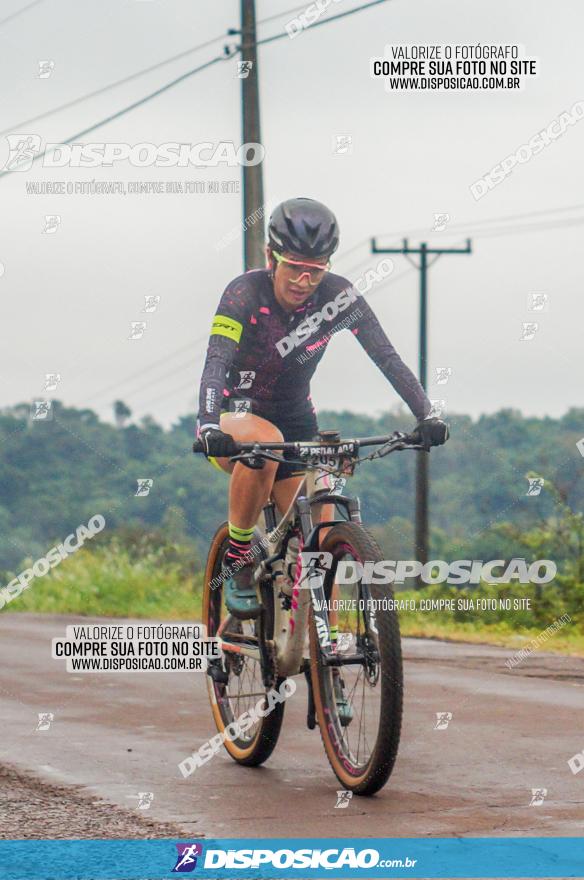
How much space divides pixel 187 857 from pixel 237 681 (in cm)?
228

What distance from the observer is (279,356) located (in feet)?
21.4

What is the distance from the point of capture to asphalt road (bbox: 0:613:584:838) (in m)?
5.35

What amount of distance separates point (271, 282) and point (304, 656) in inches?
63.5

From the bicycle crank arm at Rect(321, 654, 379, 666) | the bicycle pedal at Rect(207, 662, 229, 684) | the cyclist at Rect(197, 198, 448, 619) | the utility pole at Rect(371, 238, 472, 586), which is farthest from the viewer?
the utility pole at Rect(371, 238, 472, 586)

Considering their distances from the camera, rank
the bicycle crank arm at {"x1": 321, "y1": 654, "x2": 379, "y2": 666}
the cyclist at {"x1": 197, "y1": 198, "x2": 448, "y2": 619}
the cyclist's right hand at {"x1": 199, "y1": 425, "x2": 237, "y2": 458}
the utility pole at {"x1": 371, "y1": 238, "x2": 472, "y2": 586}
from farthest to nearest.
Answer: the utility pole at {"x1": 371, "y1": 238, "x2": 472, "y2": 586} → the cyclist at {"x1": 197, "y1": 198, "x2": 448, "y2": 619} → the cyclist's right hand at {"x1": 199, "y1": 425, "x2": 237, "y2": 458} → the bicycle crank arm at {"x1": 321, "y1": 654, "x2": 379, "y2": 666}

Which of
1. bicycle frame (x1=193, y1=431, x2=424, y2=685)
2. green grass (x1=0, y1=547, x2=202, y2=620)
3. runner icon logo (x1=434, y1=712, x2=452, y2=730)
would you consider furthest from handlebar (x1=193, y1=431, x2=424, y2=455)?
green grass (x1=0, y1=547, x2=202, y2=620)

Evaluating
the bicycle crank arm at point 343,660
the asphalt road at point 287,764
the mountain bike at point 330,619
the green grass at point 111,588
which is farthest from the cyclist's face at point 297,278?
the green grass at point 111,588

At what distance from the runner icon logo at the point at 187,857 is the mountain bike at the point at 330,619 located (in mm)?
891

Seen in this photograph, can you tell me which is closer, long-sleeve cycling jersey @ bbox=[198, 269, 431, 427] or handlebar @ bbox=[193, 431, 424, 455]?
handlebar @ bbox=[193, 431, 424, 455]

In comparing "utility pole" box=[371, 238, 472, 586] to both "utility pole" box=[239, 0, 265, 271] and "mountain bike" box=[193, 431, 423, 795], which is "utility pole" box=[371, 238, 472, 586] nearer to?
"utility pole" box=[239, 0, 265, 271]

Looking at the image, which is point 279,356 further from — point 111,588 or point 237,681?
point 111,588

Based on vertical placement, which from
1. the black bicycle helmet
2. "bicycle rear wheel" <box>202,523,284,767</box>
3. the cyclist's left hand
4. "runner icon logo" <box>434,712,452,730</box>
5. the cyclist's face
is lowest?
"runner icon logo" <box>434,712,452,730</box>

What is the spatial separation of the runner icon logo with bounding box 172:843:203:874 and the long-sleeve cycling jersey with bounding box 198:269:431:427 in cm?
197

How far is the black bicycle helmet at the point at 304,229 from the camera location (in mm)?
6195
